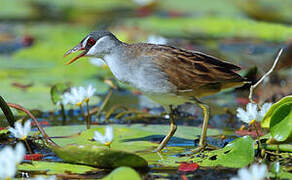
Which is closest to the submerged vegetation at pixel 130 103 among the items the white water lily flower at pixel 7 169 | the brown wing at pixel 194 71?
the white water lily flower at pixel 7 169

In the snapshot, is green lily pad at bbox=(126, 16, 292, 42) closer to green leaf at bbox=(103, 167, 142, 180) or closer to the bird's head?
the bird's head

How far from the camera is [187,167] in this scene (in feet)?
12.3

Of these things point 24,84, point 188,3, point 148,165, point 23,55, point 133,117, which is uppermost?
point 188,3

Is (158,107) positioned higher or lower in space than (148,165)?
higher

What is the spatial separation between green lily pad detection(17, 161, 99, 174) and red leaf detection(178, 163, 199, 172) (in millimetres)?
594

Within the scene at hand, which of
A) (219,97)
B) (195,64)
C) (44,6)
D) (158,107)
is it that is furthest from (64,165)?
(44,6)

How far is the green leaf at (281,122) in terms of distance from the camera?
3686 mm

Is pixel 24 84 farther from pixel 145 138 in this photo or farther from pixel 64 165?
pixel 64 165

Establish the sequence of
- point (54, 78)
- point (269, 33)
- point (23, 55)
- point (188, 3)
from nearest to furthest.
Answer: point (54, 78)
point (23, 55)
point (269, 33)
point (188, 3)

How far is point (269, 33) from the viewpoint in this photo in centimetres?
919

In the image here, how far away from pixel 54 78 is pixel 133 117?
2.01 m

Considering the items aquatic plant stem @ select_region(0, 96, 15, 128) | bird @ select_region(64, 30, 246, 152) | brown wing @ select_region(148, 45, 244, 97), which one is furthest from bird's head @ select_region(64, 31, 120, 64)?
aquatic plant stem @ select_region(0, 96, 15, 128)

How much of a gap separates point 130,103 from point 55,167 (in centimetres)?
274

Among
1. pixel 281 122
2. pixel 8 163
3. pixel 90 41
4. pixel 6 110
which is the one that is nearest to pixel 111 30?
pixel 90 41
